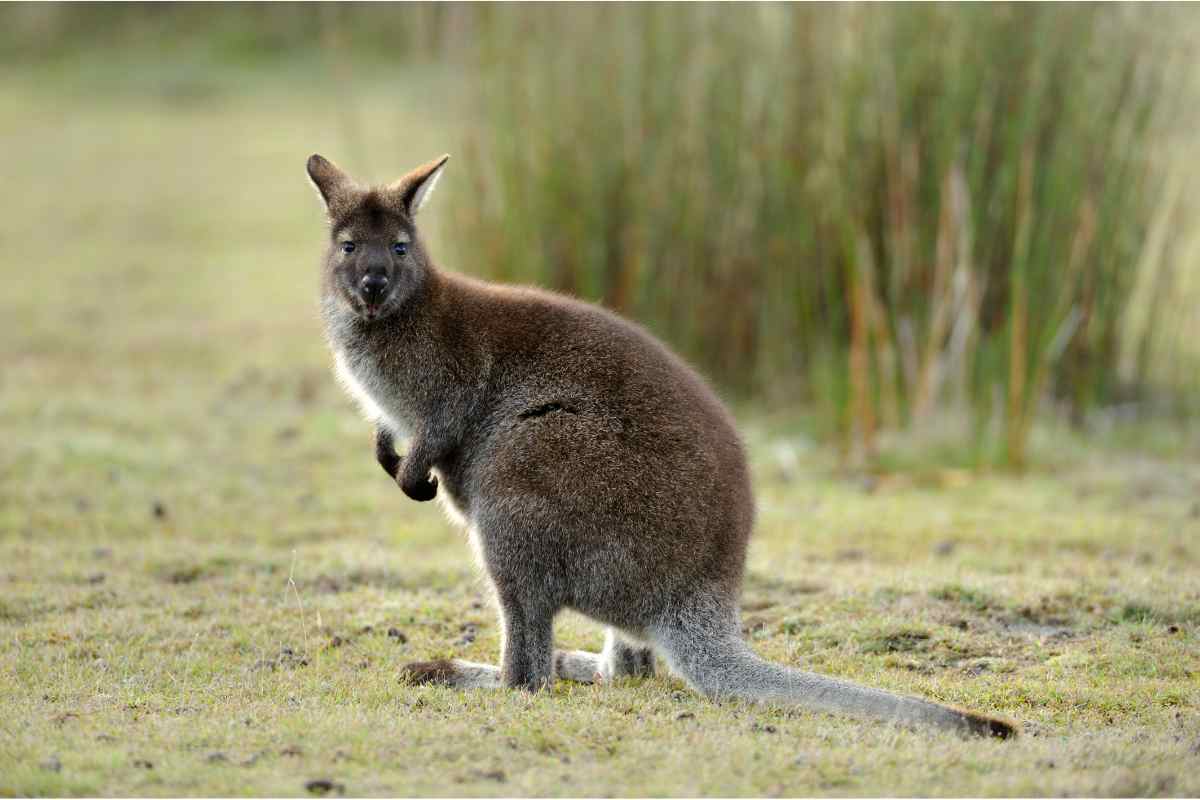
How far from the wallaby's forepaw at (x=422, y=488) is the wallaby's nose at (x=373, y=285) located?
0.66 meters

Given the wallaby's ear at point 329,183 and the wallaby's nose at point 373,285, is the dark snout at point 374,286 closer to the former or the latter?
the wallaby's nose at point 373,285

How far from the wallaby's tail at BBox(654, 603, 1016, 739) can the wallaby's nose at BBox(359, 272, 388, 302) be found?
5.08 feet

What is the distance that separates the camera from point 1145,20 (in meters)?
9.01

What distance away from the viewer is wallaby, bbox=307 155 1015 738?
15.1 ft

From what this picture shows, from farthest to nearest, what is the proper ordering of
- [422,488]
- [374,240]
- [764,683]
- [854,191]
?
1. [854,191]
2. [374,240]
3. [422,488]
4. [764,683]

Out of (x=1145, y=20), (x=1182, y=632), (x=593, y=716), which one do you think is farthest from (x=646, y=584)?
(x=1145, y=20)

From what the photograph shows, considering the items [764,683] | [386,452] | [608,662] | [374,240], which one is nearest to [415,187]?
[374,240]

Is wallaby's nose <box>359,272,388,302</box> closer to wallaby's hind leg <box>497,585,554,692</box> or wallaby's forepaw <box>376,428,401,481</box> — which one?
wallaby's forepaw <box>376,428,401,481</box>

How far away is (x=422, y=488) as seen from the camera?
5.07m

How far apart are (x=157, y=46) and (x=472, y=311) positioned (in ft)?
84.8

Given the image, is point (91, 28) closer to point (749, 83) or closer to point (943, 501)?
point (749, 83)

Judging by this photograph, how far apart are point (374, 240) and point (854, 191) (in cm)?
447

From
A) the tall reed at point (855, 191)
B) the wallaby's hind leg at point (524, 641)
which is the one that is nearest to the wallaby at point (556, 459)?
the wallaby's hind leg at point (524, 641)

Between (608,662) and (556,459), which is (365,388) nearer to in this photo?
(556,459)
